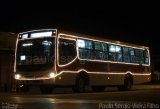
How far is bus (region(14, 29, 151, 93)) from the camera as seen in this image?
25516 mm

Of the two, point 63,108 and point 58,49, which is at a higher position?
point 58,49

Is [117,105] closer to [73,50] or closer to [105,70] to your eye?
[73,50]

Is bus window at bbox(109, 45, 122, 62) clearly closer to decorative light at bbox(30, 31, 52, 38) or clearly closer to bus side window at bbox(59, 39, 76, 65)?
bus side window at bbox(59, 39, 76, 65)

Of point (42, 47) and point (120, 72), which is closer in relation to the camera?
point (42, 47)

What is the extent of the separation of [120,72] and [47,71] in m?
7.77

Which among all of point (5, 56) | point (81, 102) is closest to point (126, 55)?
point (5, 56)

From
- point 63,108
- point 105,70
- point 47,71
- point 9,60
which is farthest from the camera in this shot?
point 9,60

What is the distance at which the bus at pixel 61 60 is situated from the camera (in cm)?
2552

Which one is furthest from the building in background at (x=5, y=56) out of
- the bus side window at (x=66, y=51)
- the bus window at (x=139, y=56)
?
the bus side window at (x=66, y=51)

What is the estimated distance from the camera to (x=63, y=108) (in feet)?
50.2

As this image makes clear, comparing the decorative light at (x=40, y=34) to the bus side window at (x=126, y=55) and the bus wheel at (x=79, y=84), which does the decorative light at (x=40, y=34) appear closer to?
the bus wheel at (x=79, y=84)

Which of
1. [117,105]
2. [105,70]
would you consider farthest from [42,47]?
[117,105]

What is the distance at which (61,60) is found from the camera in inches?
1013

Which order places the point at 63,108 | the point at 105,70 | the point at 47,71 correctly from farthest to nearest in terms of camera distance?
1. the point at 105,70
2. the point at 47,71
3. the point at 63,108
